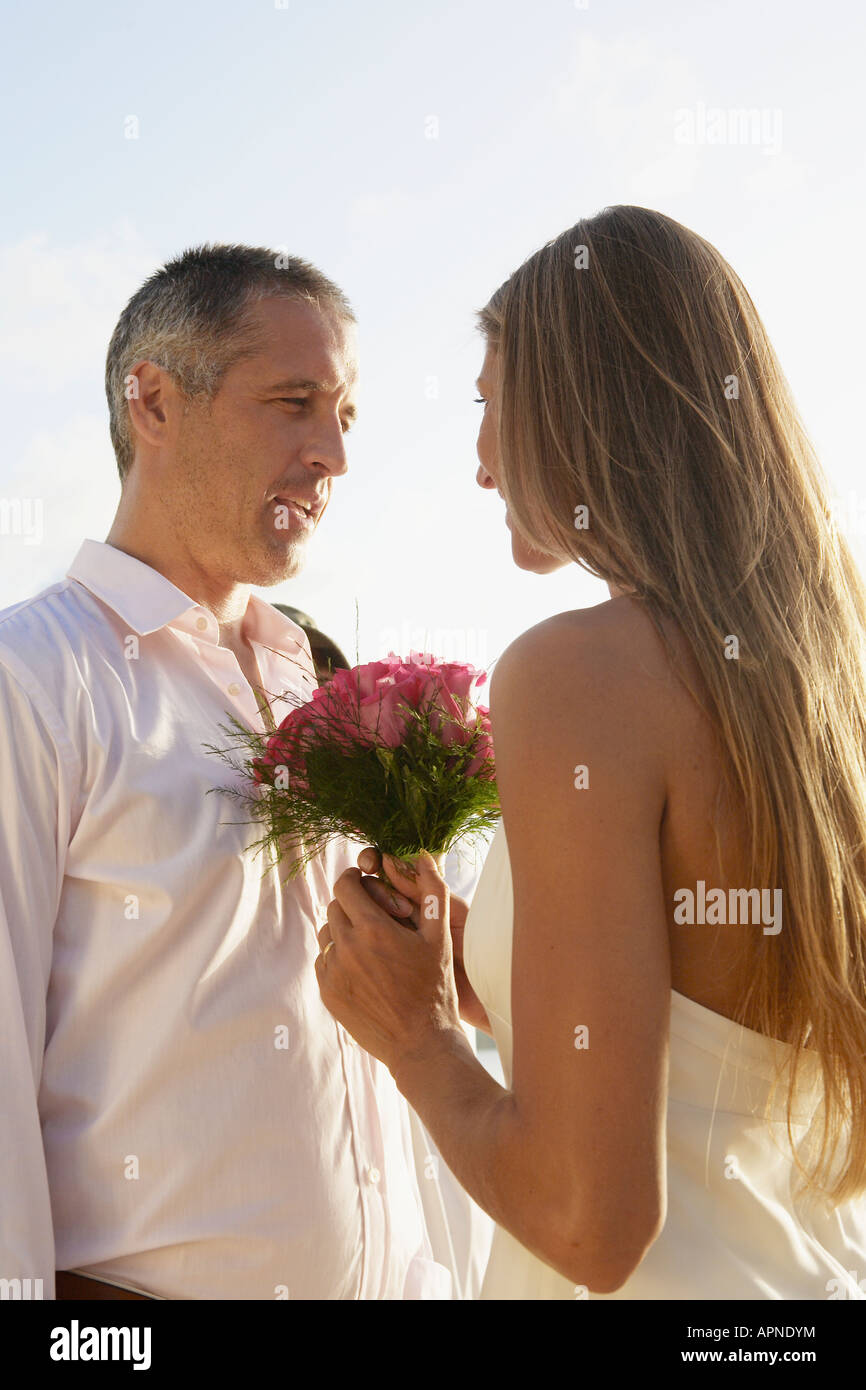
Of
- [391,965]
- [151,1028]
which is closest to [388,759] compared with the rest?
[391,965]

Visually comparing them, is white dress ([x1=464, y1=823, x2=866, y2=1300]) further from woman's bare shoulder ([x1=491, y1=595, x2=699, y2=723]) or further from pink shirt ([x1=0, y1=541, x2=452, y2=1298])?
pink shirt ([x1=0, y1=541, x2=452, y2=1298])

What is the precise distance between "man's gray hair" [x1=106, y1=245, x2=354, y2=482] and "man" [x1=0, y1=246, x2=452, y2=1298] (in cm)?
49

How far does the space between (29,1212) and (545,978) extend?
1.14m

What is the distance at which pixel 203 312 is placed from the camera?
2.90m

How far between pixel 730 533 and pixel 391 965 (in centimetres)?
95

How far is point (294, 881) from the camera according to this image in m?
2.60

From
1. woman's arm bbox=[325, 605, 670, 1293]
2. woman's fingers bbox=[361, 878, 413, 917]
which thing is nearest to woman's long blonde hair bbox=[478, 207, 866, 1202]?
woman's arm bbox=[325, 605, 670, 1293]

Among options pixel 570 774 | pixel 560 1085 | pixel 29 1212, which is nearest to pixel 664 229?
pixel 570 774

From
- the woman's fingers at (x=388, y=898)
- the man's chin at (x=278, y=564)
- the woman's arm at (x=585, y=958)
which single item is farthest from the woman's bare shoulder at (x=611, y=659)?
the man's chin at (x=278, y=564)

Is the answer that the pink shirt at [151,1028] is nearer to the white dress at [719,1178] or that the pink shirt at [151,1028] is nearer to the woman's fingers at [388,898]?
the woman's fingers at [388,898]

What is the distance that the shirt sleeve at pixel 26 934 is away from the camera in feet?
6.89

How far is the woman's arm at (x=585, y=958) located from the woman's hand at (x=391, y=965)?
45cm
